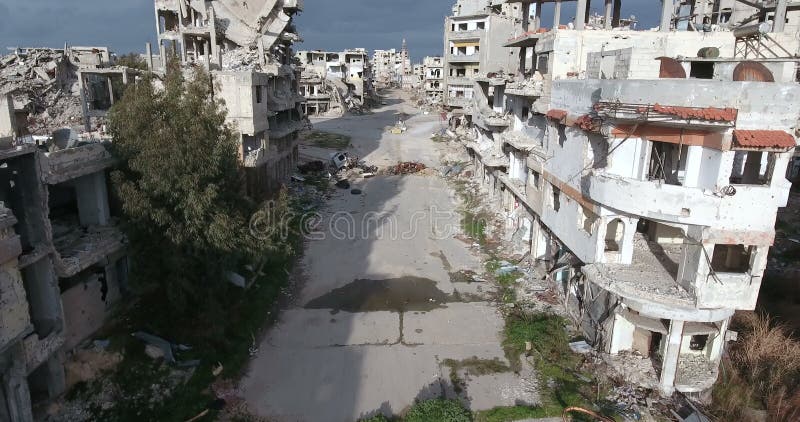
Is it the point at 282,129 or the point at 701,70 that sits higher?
the point at 701,70

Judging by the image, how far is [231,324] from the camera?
→ 703 inches

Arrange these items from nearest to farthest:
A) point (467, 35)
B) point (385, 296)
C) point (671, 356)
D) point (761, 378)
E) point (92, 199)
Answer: point (671, 356), point (761, 378), point (92, 199), point (385, 296), point (467, 35)

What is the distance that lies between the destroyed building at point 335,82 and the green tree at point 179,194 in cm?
5554

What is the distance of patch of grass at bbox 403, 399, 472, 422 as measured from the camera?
1380 cm

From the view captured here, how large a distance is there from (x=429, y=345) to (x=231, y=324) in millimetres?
7146

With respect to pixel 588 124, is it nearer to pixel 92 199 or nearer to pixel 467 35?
pixel 92 199

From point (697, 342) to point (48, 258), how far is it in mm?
19540

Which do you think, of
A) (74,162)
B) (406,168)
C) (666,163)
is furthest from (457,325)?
(406,168)

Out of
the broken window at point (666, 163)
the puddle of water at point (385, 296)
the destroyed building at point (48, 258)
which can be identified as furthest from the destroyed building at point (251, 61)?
the broken window at point (666, 163)

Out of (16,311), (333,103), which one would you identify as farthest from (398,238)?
(333,103)

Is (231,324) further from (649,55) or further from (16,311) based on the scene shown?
(649,55)

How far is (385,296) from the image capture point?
21578 mm

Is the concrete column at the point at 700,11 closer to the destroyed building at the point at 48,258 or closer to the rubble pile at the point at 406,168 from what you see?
the rubble pile at the point at 406,168

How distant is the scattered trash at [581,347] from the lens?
1683 cm
